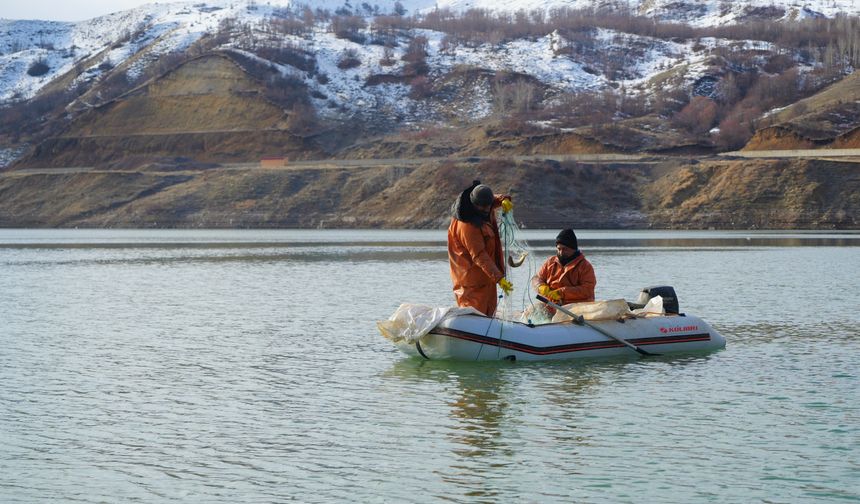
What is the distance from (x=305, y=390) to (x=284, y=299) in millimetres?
15547

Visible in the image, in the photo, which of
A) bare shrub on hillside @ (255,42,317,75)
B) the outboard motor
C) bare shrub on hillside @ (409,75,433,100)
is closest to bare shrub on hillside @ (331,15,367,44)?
bare shrub on hillside @ (255,42,317,75)

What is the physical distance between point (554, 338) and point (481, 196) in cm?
277

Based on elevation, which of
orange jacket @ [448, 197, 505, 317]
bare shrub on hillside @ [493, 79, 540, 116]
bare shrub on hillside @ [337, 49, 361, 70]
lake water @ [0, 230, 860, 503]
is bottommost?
lake water @ [0, 230, 860, 503]

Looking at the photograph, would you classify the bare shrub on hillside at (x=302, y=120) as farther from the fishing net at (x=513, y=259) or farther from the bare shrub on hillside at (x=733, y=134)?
the fishing net at (x=513, y=259)

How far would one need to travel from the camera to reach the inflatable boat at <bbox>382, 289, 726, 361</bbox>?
1908 cm

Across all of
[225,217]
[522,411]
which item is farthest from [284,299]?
[225,217]

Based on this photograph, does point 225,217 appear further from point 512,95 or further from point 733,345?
point 733,345

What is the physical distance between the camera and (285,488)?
1176 centimetres

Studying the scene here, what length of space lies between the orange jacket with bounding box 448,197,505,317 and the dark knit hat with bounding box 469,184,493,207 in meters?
0.27

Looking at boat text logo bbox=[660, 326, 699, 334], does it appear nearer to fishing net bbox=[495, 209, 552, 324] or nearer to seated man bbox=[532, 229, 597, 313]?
seated man bbox=[532, 229, 597, 313]

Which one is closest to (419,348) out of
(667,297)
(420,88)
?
(667,297)

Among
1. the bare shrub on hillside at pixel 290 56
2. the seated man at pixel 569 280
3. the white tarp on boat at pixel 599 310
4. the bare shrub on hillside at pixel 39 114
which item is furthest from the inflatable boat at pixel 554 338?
the bare shrub on hillside at pixel 39 114

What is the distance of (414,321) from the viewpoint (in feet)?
63.5

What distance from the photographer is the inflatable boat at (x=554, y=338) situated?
1908 centimetres
